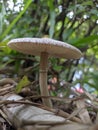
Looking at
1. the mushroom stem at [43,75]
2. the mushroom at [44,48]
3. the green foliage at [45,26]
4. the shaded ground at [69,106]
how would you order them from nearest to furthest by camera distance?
1. the shaded ground at [69,106]
2. the mushroom at [44,48]
3. the mushroom stem at [43,75]
4. the green foliage at [45,26]

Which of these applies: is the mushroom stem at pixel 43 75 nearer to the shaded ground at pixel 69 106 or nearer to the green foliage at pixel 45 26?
the shaded ground at pixel 69 106

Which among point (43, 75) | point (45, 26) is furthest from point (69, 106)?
point (45, 26)

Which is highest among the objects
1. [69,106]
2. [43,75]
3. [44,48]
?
[44,48]

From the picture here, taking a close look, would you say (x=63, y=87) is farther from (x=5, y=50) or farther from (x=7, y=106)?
(x=7, y=106)

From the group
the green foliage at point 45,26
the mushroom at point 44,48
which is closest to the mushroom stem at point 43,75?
the mushroom at point 44,48

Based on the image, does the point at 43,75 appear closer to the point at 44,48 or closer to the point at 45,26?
the point at 44,48

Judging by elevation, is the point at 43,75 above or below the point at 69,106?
above

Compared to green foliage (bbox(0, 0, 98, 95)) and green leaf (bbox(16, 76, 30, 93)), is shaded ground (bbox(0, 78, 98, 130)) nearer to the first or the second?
green leaf (bbox(16, 76, 30, 93))

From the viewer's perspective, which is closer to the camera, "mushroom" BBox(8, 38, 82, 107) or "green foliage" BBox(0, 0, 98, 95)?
"mushroom" BBox(8, 38, 82, 107)

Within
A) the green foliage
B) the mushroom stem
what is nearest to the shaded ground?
the mushroom stem
